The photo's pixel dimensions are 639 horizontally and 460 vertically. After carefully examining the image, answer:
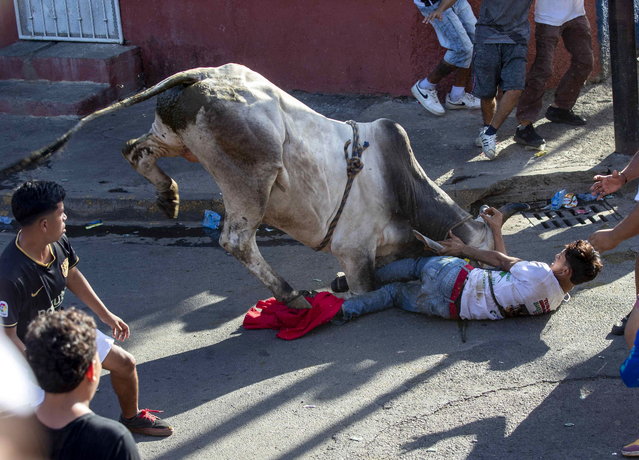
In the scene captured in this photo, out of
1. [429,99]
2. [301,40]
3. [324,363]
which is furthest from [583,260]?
[301,40]

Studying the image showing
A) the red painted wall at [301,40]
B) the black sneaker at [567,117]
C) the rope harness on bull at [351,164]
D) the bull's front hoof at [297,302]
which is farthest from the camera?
the red painted wall at [301,40]

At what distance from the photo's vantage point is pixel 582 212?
22.6ft

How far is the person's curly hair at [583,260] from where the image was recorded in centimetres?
483

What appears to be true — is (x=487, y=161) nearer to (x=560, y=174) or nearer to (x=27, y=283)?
(x=560, y=174)

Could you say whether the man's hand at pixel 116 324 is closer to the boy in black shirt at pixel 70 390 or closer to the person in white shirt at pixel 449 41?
the boy in black shirt at pixel 70 390

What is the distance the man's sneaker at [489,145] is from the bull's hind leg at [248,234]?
287cm

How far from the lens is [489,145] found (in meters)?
7.57

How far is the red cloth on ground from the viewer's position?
531cm

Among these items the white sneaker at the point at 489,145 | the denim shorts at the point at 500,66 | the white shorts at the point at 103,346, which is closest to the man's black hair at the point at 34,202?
the white shorts at the point at 103,346

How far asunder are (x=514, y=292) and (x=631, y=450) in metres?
1.35

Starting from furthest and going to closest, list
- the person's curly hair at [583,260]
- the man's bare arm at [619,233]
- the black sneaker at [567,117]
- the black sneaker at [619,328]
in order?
1. the black sneaker at [567,117]
2. the black sneaker at [619,328]
3. the person's curly hair at [583,260]
4. the man's bare arm at [619,233]

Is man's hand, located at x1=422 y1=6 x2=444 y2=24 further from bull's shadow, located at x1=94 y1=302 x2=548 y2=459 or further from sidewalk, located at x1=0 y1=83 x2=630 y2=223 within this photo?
bull's shadow, located at x1=94 y1=302 x2=548 y2=459

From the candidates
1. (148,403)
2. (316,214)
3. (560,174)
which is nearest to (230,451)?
(148,403)

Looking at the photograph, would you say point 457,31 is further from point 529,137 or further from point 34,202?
point 34,202
